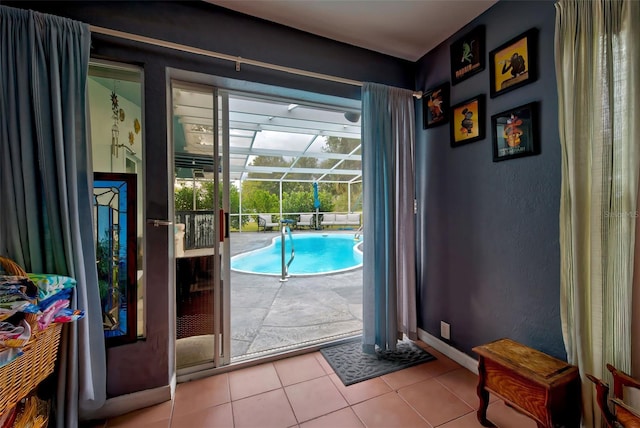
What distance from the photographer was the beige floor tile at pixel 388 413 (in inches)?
55.8

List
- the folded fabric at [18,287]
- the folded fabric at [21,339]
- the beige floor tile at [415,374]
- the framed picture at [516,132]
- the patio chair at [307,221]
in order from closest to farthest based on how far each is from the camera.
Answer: the folded fabric at [21,339] < the folded fabric at [18,287] < the framed picture at [516,132] < the beige floor tile at [415,374] < the patio chair at [307,221]

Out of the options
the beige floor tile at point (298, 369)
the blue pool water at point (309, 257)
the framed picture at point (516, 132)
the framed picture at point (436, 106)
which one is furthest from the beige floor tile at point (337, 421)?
the blue pool water at point (309, 257)

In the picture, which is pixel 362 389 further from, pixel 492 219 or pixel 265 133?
pixel 265 133

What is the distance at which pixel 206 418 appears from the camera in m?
1.47

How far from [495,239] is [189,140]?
2.10m

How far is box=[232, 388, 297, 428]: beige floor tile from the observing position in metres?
1.43

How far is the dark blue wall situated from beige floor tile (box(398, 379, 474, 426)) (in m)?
0.42

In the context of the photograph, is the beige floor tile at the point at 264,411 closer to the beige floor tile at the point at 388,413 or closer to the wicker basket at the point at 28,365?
the beige floor tile at the point at 388,413

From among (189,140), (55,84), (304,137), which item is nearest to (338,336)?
(189,140)

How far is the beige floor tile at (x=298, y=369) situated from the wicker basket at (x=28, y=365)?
121 centimetres

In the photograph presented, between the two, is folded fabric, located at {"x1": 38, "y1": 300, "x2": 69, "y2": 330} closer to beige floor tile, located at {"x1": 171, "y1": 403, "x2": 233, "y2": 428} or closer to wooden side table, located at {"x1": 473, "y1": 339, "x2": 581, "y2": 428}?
beige floor tile, located at {"x1": 171, "y1": 403, "x2": 233, "y2": 428}

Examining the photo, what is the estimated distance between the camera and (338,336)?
2.31 m

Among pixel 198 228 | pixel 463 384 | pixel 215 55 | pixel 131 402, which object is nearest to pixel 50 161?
pixel 198 228

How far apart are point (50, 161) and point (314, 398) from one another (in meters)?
1.87
